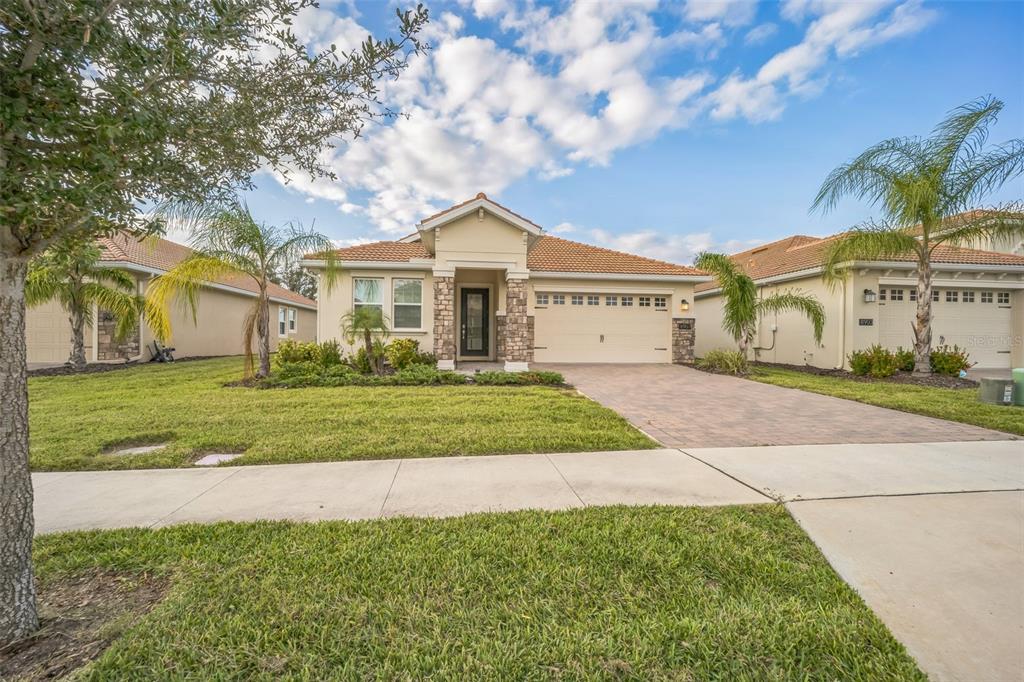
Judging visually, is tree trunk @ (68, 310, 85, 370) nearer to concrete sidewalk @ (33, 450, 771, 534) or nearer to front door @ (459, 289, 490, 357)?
concrete sidewalk @ (33, 450, 771, 534)

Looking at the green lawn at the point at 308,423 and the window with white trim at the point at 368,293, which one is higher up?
the window with white trim at the point at 368,293

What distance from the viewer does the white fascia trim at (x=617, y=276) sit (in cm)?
1478

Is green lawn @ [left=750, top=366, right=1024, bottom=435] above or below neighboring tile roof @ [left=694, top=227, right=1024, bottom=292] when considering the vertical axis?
below

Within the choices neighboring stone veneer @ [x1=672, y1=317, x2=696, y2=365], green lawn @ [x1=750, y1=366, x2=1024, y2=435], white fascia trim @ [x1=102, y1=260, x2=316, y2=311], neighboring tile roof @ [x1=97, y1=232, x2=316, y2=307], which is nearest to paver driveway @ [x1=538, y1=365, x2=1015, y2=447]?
green lawn @ [x1=750, y1=366, x2=1024, y2=435]

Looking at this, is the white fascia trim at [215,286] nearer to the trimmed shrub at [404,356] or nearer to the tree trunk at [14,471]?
the trimmed shrub at [404,356]

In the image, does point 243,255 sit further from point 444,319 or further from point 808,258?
point 808,258

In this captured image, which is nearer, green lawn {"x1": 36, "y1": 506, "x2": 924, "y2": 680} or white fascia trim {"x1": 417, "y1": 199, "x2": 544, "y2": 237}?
green lawn {"x1": 36, "y1": 506, "x2": 924, "y2": 680}

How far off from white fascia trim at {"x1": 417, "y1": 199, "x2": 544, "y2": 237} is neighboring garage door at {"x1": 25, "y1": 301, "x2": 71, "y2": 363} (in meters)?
12.4

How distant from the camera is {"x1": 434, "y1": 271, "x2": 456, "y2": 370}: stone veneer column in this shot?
12.1m

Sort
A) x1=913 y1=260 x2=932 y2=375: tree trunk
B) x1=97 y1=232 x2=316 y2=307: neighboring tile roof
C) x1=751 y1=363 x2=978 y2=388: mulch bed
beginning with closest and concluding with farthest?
x1=751 y1=363 x2=978 y2=388: mulch bed < x1=913 y1=260 x2=932 y2=375: tree trunk < x1=97 y1=232 x2=316 y2=307: neighboring tile roof

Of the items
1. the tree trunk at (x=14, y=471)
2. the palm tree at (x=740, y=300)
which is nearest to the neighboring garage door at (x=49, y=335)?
the tree trunk at (x=14, y=471)

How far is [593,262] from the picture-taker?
15.7 meters

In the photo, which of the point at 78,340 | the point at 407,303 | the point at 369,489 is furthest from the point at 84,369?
the point at 369,489

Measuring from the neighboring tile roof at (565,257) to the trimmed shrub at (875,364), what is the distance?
5.58 meters
